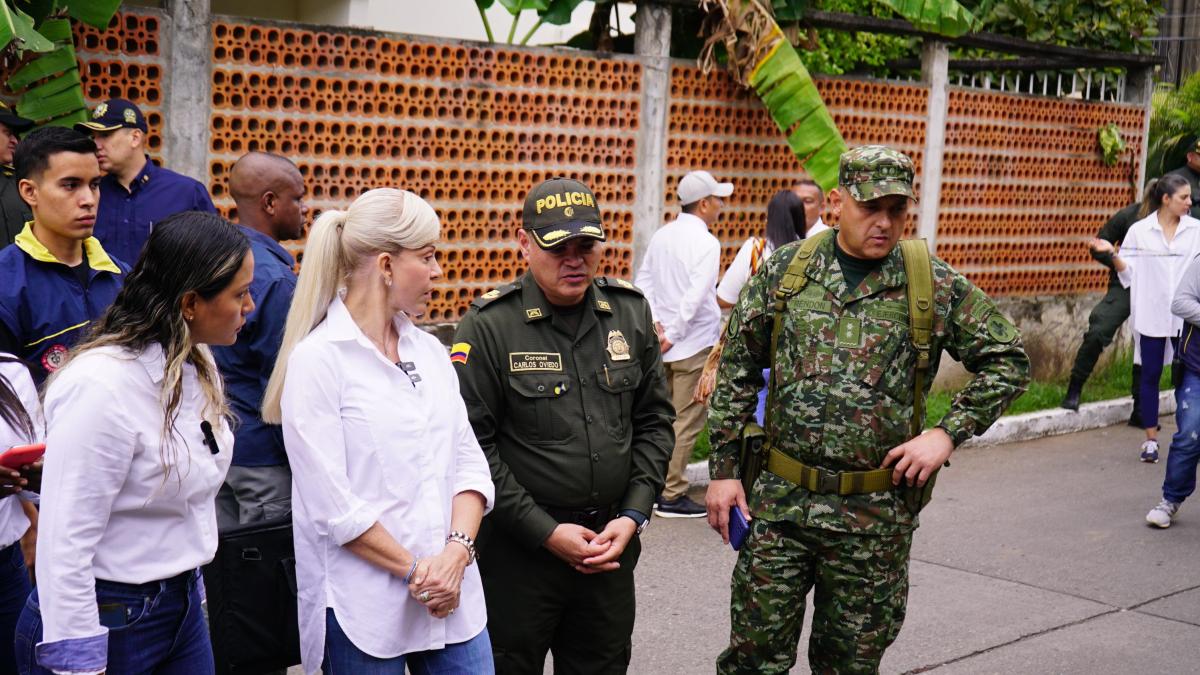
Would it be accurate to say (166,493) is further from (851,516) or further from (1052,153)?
(1052,153)

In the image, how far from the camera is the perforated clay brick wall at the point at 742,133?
9203 millimetres

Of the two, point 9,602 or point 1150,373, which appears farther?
point 1150,373

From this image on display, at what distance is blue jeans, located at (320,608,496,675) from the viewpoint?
3.16 m

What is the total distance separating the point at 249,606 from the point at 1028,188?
10214 mm

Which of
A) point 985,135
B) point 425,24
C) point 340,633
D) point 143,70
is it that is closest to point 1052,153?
point 985,135

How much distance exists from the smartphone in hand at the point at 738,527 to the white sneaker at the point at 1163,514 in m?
4.68

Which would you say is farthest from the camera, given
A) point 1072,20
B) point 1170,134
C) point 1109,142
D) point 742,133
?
point 1170,134

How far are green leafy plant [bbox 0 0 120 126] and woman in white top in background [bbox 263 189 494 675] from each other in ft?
11.4

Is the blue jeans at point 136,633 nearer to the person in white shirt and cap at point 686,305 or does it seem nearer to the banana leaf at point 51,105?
the banana leaf at point 51,105

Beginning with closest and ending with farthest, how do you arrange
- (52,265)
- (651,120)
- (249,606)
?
(249,606) < (52,265) < (651,120)

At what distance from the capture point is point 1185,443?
768 cm

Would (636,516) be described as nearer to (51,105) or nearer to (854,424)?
(854,424)

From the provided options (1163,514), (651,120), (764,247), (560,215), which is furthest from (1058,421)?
(560,215)

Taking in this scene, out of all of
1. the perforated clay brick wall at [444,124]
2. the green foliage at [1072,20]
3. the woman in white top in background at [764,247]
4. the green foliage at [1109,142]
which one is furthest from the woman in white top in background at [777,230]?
the green foliage at [1109,142]
